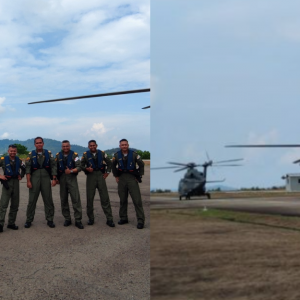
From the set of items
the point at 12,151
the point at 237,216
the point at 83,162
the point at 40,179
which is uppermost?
the point at 12,151

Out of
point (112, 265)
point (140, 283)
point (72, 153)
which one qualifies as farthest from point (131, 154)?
point (140, 283)

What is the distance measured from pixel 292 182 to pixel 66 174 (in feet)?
15.9

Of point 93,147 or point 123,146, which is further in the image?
point 93,147

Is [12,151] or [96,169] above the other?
[12,151]

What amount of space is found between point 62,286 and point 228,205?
2.53m

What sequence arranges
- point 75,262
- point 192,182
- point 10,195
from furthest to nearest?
point 10,195 < point 75,262 < point 192,182

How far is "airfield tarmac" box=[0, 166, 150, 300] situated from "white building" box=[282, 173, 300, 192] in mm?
1106

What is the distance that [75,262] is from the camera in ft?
12.1

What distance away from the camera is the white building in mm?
838

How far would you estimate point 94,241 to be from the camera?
4.57 metres

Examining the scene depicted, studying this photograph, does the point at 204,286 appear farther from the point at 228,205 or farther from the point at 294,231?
the point at 294,231

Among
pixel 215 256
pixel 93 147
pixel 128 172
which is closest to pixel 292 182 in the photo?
pixel 215 256

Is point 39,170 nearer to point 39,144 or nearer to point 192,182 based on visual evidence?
point 39,144

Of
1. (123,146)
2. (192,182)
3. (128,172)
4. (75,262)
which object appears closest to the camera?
(192,182)
